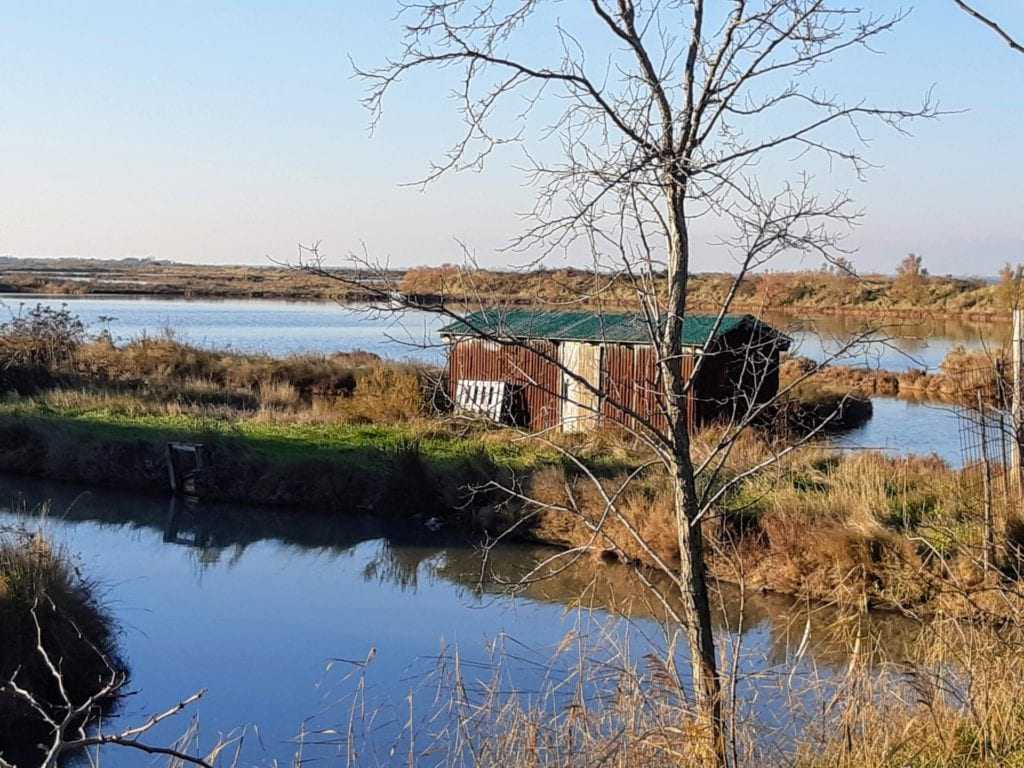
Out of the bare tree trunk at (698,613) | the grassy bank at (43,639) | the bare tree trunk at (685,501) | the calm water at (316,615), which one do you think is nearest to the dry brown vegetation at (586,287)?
the bare tree trunk at (685,501)

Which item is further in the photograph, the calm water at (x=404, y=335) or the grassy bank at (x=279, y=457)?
the grassy bank at (x=279, y=457)

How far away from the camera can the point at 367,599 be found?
1323cm

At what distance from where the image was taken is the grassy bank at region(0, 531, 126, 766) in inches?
344

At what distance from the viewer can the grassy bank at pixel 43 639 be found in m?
8.74

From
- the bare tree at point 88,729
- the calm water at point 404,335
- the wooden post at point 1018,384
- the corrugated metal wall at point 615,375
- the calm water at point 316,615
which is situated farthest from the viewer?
the corrugated metal wall at point 615,375

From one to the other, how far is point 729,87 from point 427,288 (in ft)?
4.21

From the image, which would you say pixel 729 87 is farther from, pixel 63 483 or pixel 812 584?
pixel 63 483

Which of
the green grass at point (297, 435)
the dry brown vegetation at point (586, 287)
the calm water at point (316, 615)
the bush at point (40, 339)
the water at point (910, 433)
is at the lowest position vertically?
the calm water at point (316, 615)

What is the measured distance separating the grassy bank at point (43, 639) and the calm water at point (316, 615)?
40 cm

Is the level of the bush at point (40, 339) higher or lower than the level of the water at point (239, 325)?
higher

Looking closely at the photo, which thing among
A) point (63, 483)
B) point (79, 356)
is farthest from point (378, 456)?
point (79, 356)

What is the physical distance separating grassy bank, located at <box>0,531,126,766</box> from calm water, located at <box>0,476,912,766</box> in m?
0.40

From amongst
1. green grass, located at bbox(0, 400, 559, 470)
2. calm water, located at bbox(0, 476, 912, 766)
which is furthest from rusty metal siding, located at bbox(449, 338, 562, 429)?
calm water, located at bbox(0, 476, 912, 766)

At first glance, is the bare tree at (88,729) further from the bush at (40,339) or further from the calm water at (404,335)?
the bush at (40,339)
